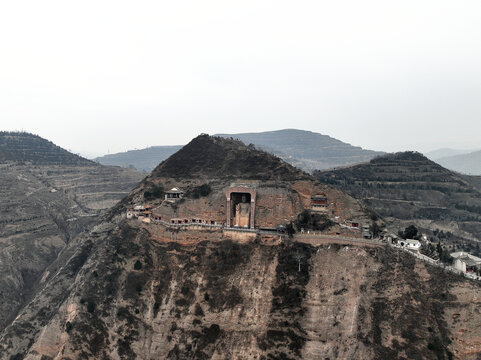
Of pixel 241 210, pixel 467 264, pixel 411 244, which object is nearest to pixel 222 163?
pixel 241 210

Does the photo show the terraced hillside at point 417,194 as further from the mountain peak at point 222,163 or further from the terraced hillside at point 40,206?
the terraced hillside at point 40,206

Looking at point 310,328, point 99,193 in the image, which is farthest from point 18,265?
point 310,328

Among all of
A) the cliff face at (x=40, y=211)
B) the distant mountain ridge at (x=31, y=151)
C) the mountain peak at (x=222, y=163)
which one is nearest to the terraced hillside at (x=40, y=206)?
the cliff face at (x=40, y=211)

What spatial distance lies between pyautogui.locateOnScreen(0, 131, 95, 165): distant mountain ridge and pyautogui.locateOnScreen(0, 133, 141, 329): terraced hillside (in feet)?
1.45

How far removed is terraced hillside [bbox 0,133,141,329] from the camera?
8899 centimetres

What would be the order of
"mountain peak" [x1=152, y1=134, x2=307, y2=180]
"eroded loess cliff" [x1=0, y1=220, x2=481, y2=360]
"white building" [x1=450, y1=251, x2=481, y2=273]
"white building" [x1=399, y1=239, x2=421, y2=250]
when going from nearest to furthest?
"eroded loess cliff" [x1=0, y1=220, x2=481, y2=360]
"white building" [x1=450, y1=251, x2=481, y2=273]
"white building" [x1=399, y1=239, x2=421, y2=250]
"mountain peak" [x1=152, y1=134, x2=307, y2=180]

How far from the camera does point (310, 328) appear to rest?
162 ft

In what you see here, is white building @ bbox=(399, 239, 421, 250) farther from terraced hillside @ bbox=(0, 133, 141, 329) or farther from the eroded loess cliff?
terraced hillside @ bbox=(0, 133, 141, 329)

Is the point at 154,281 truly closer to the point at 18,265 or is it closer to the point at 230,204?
the point at 230,204

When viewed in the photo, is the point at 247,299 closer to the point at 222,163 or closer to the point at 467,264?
the point at 467,264

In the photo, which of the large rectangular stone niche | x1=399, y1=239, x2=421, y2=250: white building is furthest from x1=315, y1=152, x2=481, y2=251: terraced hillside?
the large rectangular stone niche

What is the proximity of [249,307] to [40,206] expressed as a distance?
9276 cm

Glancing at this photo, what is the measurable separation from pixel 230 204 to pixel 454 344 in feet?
125

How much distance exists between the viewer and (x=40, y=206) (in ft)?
385
